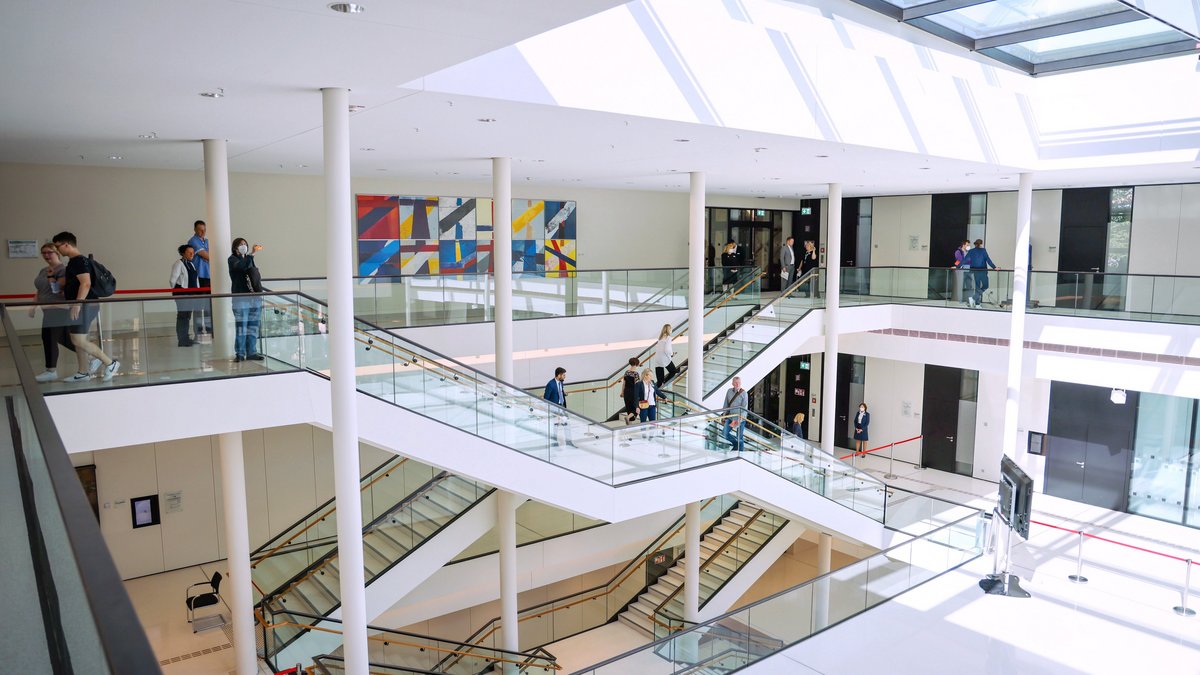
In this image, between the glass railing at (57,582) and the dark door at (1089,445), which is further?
the dark door at (1089,445)

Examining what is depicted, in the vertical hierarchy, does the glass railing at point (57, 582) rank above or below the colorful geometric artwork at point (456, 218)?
below

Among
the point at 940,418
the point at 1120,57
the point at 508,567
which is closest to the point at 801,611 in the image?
the point at 508,567

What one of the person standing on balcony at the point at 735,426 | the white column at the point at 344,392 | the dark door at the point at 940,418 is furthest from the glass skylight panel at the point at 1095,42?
the white column at the point at 344,392

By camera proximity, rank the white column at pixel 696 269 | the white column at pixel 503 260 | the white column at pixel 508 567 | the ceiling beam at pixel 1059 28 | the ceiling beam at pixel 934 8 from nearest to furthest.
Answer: the ceiling beam at pixel 934 8
the ceiling beam at pixel 1059 28
the white column at pixel 503 260
the white column at pixel 508 567
the white column at pixel 696 269

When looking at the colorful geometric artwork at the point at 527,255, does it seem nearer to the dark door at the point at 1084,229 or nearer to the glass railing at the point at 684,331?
the glass railing at the point at 684,331

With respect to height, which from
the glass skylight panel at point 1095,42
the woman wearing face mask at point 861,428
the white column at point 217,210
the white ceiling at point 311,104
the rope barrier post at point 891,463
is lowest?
the rope barrier post at point 891,463

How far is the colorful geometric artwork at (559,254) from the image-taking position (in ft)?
63.2

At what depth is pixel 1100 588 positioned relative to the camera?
9711mm

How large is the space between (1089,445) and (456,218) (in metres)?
16.2

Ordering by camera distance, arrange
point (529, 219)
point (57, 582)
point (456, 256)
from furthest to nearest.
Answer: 1. point (529, 219)
2. point (456, 256)
3. point (57, 582)

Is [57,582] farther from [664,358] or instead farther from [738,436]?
[664,358]

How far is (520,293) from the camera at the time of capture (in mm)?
15195

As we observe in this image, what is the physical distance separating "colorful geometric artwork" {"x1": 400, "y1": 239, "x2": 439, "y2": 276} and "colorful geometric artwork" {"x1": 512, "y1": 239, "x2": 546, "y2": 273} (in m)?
2.14

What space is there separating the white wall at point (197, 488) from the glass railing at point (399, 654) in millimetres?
3915
